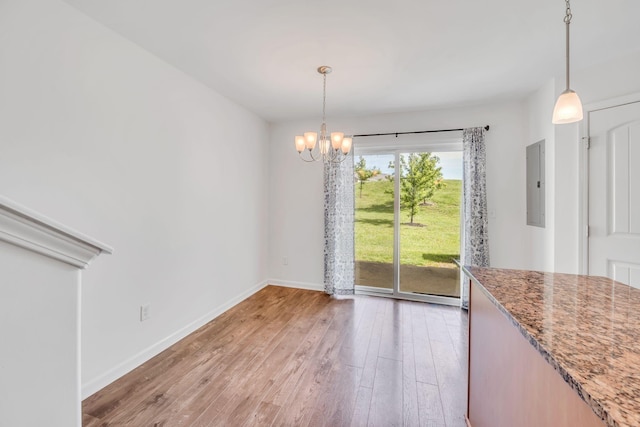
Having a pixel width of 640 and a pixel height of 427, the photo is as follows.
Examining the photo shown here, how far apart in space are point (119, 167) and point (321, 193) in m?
2.60

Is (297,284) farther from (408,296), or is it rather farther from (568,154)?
(568,154)

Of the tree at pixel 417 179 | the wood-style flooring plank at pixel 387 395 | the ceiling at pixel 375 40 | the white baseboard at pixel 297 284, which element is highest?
the ceiling at pixel 375 40

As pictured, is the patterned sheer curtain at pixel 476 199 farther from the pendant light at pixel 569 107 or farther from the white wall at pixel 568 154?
the pendant light at pixel 569 107

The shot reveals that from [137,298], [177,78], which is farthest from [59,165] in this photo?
[177,78]

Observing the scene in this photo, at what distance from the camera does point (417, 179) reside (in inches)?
156

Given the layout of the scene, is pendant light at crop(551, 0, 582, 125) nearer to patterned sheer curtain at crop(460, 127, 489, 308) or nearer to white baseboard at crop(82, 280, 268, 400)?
patterned sheer curtain at crop(460, 127, 489, 308)

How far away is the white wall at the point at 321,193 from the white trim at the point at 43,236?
363 centimetres

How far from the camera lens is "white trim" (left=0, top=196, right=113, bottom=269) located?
0.57 metres

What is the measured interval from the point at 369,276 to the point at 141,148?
10.7 feet

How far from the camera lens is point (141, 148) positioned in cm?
236

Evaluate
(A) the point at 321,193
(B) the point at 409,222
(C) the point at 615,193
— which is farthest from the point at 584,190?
(A) the point at 321,193

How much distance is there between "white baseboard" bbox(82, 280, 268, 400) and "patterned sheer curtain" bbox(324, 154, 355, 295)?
138 cm

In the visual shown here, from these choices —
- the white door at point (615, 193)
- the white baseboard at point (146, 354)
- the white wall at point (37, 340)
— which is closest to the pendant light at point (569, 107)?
the white door at point (615, 193)

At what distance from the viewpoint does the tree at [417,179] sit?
3904 millimetres
